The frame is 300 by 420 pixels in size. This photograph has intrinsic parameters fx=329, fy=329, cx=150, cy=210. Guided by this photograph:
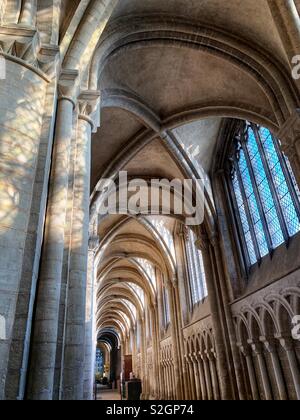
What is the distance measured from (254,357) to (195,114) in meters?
7.24

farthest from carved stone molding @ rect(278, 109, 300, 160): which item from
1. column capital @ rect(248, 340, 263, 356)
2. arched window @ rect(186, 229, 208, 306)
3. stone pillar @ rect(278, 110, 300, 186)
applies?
arched window @ rect(186, 229, 208, 306)

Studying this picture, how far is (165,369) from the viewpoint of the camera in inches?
766

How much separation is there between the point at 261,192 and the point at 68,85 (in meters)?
6.85

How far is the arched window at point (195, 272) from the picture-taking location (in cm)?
1470

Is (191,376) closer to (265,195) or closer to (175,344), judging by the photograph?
(175,344)

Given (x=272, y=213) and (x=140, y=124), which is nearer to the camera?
(x=272, y=213)

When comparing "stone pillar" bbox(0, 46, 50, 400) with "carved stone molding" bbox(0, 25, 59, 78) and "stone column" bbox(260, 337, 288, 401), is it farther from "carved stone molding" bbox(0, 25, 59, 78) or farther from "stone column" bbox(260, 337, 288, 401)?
"stone column" bbox(260, 337, 288, 401)

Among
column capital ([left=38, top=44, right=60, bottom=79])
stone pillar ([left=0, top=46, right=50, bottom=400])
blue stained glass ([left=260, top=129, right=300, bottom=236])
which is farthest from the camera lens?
blue stained glass ([left=260, top=129, right=300, bottom=236])

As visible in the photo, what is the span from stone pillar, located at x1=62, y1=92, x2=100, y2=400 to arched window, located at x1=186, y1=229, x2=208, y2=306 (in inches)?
412

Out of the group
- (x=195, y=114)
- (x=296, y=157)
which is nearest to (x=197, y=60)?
(x=195, y=114)

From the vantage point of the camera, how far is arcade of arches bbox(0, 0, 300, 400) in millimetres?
3295

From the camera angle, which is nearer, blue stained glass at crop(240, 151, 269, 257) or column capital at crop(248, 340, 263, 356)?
column capital at crop(248, 340, 263, 356)

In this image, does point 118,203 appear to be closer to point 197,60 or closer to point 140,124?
point 140,124

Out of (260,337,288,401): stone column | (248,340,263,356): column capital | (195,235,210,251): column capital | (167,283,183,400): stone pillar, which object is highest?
(195,235,210,251): column capital
